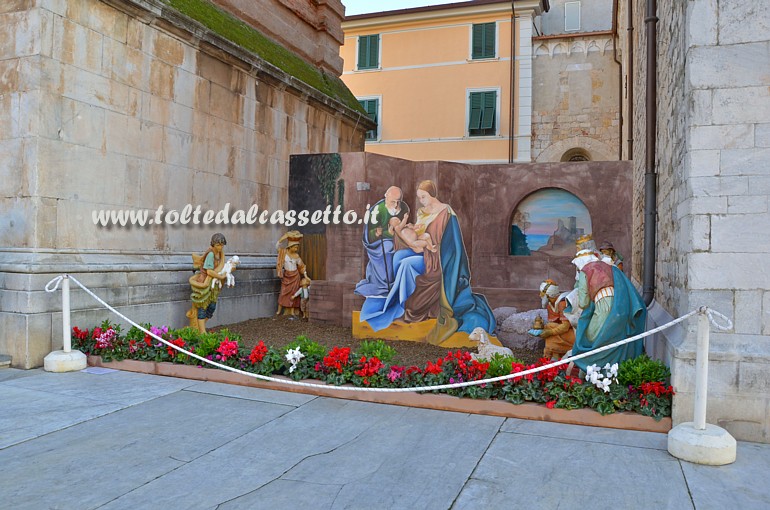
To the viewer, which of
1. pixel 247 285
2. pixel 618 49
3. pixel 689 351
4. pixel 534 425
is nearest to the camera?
pixel 689 351

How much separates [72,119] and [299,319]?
5.04m

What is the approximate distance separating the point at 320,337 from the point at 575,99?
56.9 ft

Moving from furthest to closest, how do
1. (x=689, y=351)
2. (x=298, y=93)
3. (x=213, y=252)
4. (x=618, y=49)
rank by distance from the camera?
(x=618, y=49) < (x=298, y=93) < (x=213, y=252) < (x=689, y=351)

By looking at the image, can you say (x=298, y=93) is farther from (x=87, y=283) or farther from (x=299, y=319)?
(x=87, y=283)

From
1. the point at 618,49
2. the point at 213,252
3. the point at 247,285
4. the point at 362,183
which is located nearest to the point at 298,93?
the point at 362,183

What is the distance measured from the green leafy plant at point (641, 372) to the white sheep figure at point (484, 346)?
223cm

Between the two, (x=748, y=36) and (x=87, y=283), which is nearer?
(x=748, y=36)

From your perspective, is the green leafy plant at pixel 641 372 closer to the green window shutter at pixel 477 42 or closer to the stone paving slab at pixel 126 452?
the stone paving slab at pixel 126 452

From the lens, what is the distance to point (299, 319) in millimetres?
11070

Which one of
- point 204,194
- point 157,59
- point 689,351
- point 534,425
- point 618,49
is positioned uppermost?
point 618,49

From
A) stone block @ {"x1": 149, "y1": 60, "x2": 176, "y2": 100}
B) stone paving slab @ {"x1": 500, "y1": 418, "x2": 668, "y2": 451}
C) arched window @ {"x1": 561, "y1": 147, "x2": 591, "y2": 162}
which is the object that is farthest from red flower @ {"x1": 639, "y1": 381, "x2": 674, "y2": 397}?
arched window @ {"x1": 561, "y1": 147, "x2": 591, "y2": 162}

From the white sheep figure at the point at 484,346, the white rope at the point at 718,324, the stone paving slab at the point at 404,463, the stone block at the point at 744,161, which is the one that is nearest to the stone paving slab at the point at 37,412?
the stone paving slab at the point at 404,463

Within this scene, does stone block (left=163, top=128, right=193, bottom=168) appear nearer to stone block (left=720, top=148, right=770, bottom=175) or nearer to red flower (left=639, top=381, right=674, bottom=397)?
red flower (left=639, top=381, right=674, bottom=397)

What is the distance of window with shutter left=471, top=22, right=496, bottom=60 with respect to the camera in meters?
24.1
